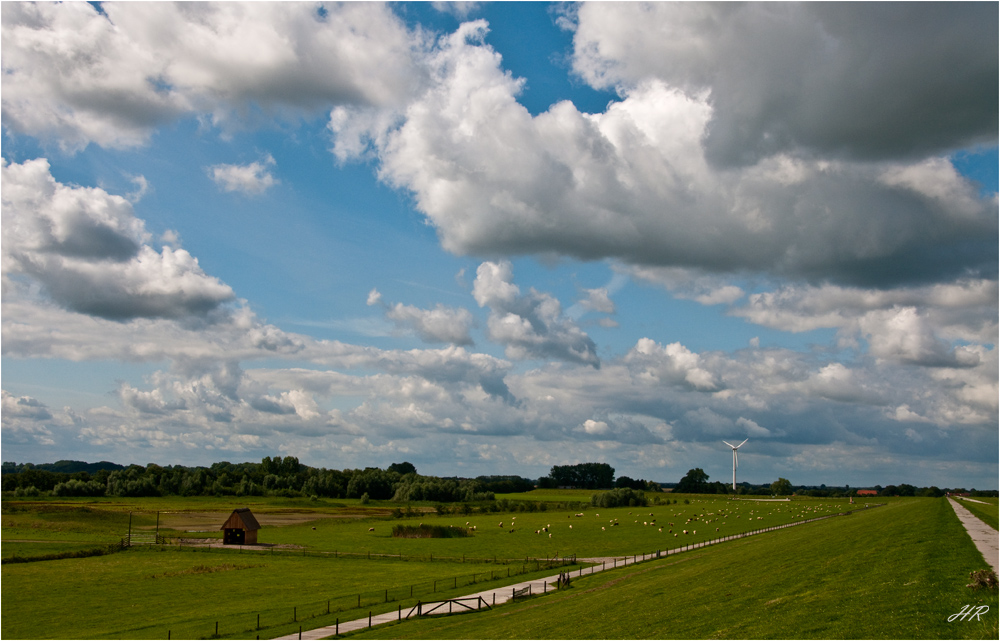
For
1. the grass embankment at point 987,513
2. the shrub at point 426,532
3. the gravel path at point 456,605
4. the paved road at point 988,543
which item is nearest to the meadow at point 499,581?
the paved road at point 988,543

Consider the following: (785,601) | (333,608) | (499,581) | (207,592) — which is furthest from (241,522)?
(785,601)

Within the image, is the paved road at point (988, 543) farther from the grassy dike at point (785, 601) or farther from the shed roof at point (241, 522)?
the shed roof at point (241, 522)

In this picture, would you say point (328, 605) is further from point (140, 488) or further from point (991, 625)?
point (140, 488)

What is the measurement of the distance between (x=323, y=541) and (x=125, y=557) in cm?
2913

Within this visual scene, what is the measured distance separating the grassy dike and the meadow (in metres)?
0.13

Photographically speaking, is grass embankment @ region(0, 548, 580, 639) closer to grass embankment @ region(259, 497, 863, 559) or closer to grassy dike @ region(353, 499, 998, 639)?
grassy dike @ region(353, 499, 998, 639)

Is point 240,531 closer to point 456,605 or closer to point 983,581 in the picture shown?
point 456,605

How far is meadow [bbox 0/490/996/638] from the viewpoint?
2697 cm

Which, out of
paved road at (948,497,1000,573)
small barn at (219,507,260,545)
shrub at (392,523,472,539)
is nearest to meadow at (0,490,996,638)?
paved road at (948,497,1000,573)

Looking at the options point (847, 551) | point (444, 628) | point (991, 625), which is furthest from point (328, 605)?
point (991, 625)

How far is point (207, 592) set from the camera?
56906mm

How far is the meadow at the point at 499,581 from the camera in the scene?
26969 mm

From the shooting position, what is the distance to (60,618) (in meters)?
45.9

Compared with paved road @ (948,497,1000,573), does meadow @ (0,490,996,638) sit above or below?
below
